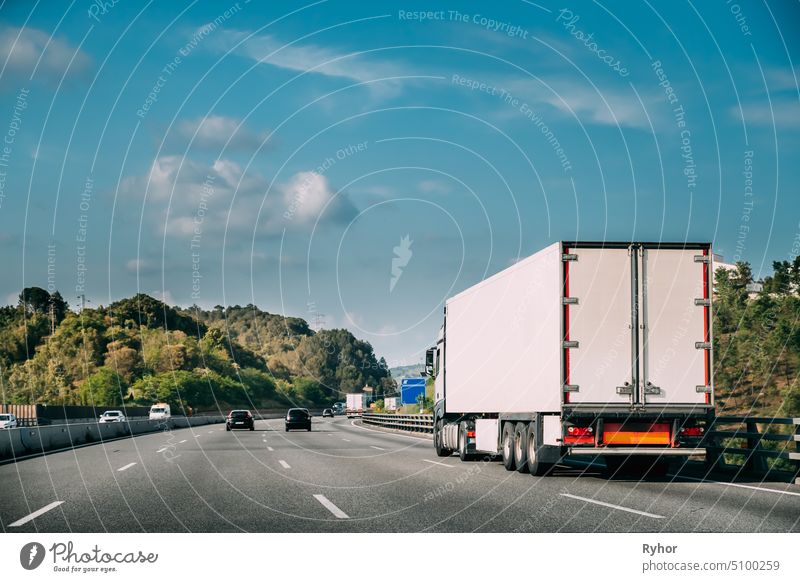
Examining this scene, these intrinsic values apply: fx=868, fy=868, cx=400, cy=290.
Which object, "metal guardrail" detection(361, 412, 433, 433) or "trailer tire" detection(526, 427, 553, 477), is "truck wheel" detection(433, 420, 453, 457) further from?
"metal guardrail" detection(361, 412, 433, 433)

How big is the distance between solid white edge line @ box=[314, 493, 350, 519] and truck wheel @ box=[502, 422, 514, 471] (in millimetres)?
6311

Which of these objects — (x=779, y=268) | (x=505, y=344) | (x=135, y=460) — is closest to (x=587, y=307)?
(x=505, y=344)

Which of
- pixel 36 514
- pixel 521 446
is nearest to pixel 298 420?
pixel 521 446

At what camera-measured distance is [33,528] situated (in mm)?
9375

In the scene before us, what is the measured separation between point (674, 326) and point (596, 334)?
4.63ft

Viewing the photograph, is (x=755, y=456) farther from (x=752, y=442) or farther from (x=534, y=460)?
(x=534, y=460)

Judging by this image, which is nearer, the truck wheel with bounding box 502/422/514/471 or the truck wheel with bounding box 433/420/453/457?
the truck wheel with bounding box 502/422/514/471

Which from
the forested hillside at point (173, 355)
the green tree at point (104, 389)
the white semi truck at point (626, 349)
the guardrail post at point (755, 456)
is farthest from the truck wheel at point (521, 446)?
the green tree at point (104, 389)

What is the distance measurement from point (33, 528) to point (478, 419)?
1375cm

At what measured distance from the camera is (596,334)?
50.7ft

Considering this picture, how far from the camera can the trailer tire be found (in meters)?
16.4

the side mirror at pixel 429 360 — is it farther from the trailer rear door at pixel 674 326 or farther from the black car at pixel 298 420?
the black car at pixel 298 420

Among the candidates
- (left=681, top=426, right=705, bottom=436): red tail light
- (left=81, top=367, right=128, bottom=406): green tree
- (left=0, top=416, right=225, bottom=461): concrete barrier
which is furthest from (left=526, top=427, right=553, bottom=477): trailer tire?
(left=81, top=367, right=128, bottom=406): green tree

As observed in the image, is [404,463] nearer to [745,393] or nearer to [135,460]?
[135,460]
